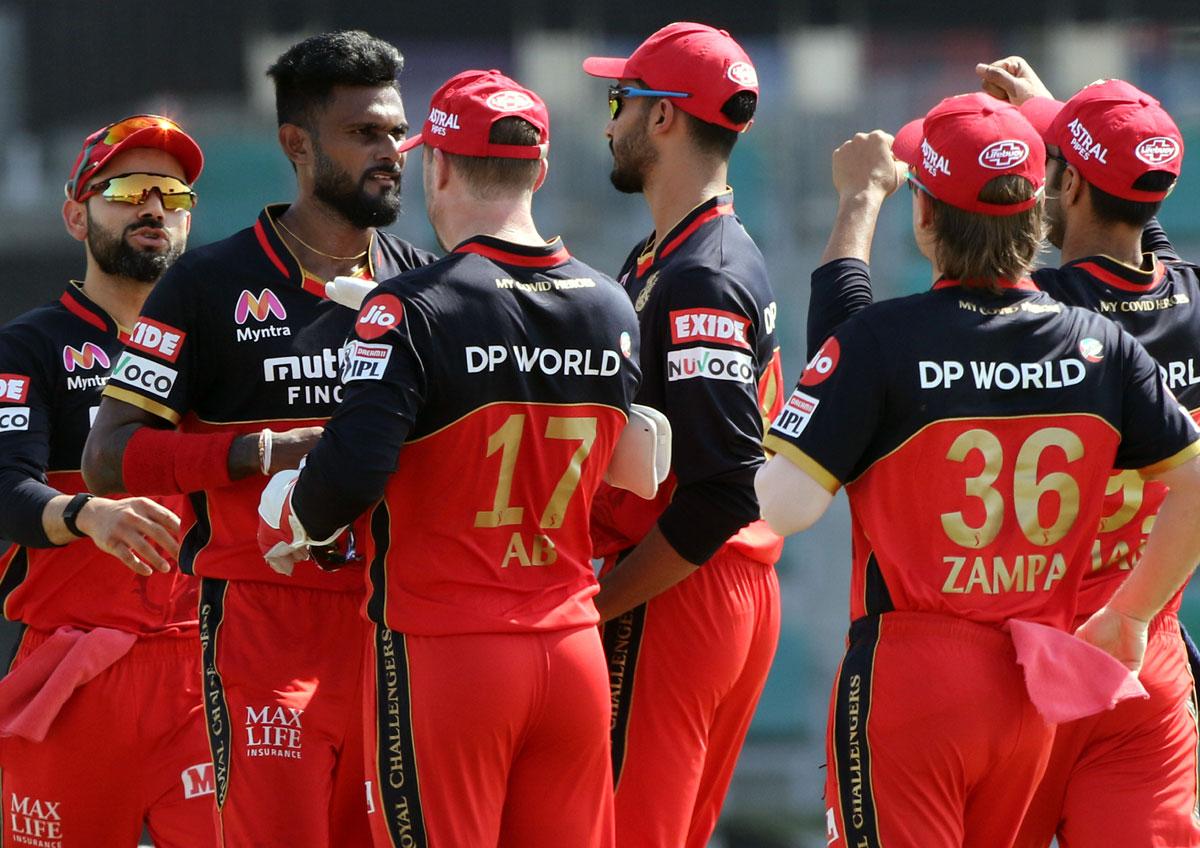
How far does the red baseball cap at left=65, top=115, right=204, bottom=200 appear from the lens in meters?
4.52

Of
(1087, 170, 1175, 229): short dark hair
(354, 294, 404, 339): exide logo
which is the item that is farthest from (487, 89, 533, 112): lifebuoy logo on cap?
(1087, 170, 1175, 229): short dark hair

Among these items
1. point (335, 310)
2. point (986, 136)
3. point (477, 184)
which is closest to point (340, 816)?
point (335, 310)

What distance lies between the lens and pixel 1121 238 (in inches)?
150

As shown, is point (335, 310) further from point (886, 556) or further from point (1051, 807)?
point (1051, 807)

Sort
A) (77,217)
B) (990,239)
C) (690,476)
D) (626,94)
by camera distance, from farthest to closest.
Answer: (77,217) < (626,94) < (690,476) < (990,239)

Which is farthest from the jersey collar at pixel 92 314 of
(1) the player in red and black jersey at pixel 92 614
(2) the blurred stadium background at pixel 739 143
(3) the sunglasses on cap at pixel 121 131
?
(2) the blurred stadium background at pixel 739 143

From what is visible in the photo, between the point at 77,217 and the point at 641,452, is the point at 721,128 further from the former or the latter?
the point at 77,217

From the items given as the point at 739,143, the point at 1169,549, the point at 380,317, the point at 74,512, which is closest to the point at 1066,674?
the point at 1169,549

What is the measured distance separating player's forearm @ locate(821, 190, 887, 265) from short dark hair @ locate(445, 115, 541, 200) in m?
0.67

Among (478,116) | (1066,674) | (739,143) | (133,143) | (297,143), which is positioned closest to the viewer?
(1066,674)

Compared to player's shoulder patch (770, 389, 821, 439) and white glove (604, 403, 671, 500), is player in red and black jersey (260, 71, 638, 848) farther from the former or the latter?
player's shoulder patch (770, 389, 821, 439)

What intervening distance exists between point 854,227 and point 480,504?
103 cm

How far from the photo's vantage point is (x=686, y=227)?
4.10 meters

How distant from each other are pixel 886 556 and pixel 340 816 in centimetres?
128
